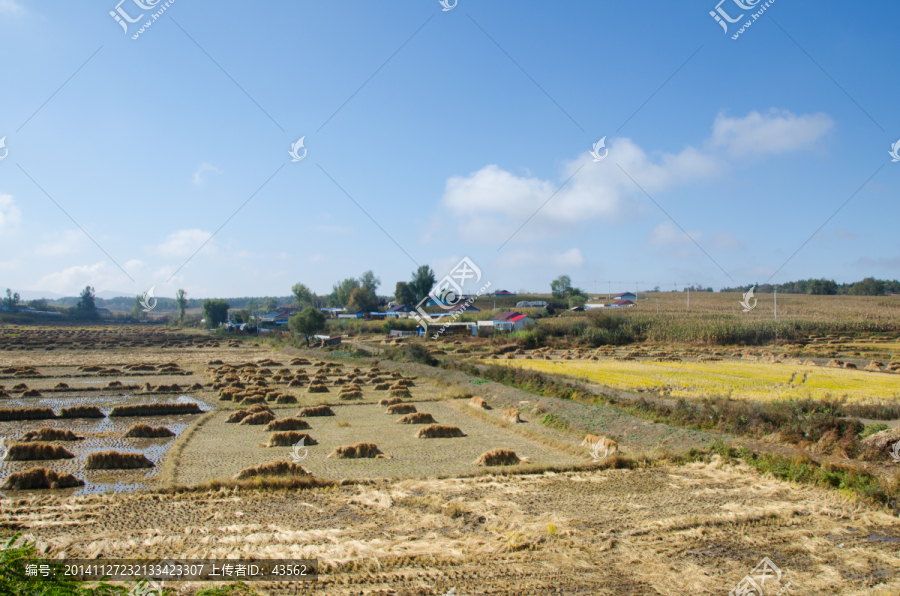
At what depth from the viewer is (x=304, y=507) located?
39.7ft

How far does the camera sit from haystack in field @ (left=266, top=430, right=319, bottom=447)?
19156mm

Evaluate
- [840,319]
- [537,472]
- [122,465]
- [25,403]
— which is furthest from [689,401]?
[840,319]

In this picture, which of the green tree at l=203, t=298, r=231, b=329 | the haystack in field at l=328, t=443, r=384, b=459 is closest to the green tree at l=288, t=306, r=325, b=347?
the haystack in field at l=328, t=443, r=384, b=459

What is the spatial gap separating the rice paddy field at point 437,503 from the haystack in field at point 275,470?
0.05 m

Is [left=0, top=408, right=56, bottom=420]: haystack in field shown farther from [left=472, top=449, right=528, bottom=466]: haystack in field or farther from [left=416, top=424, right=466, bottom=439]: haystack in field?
[left=472, top=449, right=528, bottom=466]: haystack in field

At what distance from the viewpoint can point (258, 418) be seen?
23953 millimetres

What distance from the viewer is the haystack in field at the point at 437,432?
67.9 ft

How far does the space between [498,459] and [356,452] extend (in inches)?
176

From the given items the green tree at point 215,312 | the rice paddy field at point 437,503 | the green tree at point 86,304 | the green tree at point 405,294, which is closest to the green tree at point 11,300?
the green tree at point 86,304

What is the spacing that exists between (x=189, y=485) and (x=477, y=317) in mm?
80851

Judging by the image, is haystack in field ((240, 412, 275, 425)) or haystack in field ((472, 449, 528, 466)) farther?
haystack in field ((240, 412, 275, 425))

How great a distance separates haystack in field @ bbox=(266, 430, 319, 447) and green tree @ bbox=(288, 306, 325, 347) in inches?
2075

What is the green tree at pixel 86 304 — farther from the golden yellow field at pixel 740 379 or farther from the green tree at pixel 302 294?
the golden yellow field at pixel 740 379

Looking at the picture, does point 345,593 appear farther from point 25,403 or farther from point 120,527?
point 25,403
